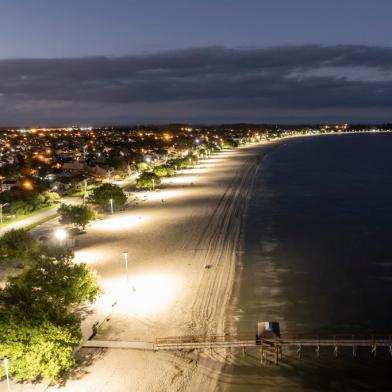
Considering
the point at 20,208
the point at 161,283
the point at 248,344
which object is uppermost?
the point at 20,208

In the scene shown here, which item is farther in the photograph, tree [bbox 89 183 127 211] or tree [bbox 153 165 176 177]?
tree [bbox 153 165 176 177]

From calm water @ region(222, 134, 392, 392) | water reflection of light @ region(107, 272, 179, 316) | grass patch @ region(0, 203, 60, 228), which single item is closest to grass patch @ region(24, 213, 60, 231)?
grass patch @ region(0, 203, 60, 228)

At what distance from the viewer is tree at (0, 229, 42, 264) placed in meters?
33.1

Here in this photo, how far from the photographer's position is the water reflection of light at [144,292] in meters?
27.6

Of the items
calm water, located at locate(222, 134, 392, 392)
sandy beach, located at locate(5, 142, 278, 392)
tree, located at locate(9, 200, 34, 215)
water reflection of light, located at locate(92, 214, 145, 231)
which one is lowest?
calm water, located at locate(222, 134, 392, 392)

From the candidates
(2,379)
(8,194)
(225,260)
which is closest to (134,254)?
(225,260)

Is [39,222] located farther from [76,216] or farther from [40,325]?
[40,325]

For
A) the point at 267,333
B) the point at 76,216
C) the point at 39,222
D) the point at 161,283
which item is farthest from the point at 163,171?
the point at 267,333

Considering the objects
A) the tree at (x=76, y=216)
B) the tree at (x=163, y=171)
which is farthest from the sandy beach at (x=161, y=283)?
the tree at (x=163, y=171)

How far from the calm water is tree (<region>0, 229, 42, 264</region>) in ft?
45.6

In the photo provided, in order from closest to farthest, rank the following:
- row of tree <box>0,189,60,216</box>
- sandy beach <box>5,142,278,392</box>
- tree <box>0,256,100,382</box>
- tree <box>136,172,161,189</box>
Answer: tree <box>0,256,100,382</box> → sandy beach <box>5,142,278,392</box> → row of tree <box>0,189,60,216</box> → tree <box>136,172,161,189</box>

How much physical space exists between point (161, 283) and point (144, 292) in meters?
1.93

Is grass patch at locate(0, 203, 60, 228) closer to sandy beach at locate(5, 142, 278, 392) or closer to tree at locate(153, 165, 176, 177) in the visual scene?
sandy beach at locate(5, 142, 278, 392)

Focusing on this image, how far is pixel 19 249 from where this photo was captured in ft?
109
